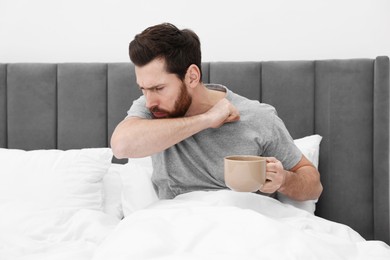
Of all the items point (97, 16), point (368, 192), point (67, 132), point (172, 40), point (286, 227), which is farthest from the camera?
point (97, 16)

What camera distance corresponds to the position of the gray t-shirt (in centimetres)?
159

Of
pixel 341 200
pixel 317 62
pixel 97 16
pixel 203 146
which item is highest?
pixel 97 16

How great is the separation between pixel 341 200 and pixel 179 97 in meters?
0.82

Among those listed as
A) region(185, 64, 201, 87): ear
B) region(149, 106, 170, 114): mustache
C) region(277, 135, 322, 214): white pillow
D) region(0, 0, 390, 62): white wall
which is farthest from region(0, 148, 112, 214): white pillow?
region(277, 135, 322, 214): white pillow

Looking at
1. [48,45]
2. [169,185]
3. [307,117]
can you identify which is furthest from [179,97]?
[48,45]

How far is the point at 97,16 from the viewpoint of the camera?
222 centimetres

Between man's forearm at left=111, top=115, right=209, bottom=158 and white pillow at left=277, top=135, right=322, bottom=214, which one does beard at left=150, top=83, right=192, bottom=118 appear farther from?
white pillow at left=277, top=135, right=322, bottom=214

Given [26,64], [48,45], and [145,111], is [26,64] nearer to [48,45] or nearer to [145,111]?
[48,45]

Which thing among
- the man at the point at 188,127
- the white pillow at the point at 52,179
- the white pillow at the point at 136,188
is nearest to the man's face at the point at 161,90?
the man at the point at 188,127

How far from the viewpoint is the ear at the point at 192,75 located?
1604 mm

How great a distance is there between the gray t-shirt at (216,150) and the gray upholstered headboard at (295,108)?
0.32 m

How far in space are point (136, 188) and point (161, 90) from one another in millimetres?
392

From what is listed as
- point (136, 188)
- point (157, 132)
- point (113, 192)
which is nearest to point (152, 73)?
point (157, 132)

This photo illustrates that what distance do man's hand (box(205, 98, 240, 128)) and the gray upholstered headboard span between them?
1.30 ft
